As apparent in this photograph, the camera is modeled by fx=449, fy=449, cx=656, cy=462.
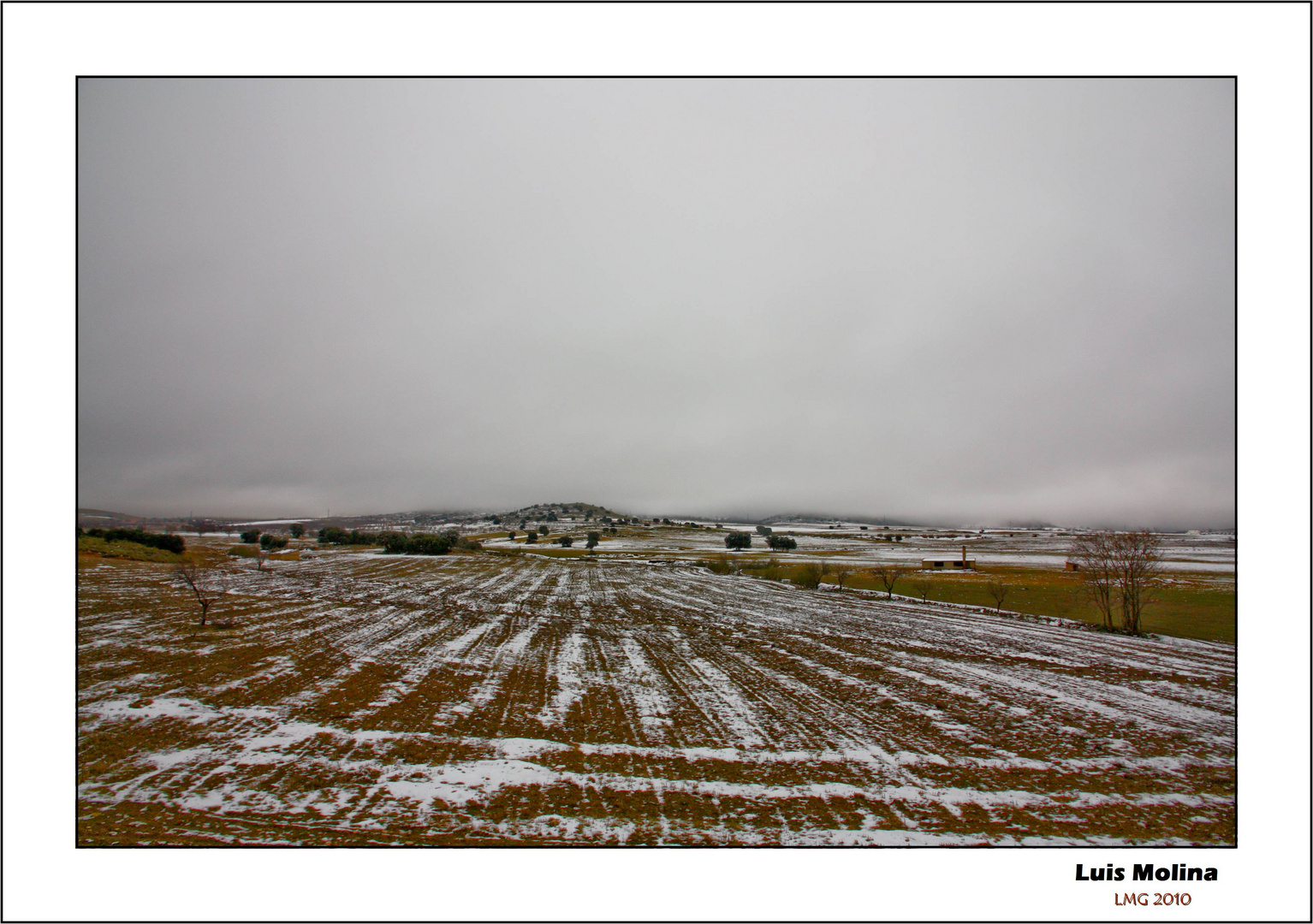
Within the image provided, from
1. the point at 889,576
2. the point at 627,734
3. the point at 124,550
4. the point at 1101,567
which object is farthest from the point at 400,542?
the point at 1101,567

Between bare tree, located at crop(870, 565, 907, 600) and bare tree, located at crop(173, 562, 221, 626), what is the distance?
2038 inches

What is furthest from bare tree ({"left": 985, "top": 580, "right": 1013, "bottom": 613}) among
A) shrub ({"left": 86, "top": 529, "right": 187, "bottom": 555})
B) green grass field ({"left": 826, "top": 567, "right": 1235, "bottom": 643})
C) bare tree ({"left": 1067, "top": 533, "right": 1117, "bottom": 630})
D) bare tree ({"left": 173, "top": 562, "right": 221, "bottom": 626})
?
shrub ({"left": 86, "top": 529, "right": 187, "bottom": 555})

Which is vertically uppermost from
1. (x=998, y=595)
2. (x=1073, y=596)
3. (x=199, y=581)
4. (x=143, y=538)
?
(x=143, y=538)

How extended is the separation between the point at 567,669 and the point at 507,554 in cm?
7442

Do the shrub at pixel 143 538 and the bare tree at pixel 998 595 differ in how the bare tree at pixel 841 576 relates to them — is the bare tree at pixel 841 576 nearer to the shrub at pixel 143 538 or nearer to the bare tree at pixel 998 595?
the bare tree at pixel 998 595

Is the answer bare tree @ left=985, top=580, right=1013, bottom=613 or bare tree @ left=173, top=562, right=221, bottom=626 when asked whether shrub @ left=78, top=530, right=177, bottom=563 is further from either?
bare tree @ left=985, top=580, right=1013, bottom=613

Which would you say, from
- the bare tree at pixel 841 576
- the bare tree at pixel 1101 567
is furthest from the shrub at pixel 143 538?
the bare tree at pixel 1101 567

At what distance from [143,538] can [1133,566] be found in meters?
92.2

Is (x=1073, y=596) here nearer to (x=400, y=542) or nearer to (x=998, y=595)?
(x=998, y=595)

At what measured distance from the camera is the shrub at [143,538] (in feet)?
158

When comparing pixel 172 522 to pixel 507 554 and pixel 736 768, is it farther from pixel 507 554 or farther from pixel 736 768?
pixel 736 768

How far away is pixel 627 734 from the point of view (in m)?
12.4

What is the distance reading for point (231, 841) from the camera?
7496 millimetres

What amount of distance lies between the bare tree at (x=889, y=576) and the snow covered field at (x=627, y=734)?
66.7ft
